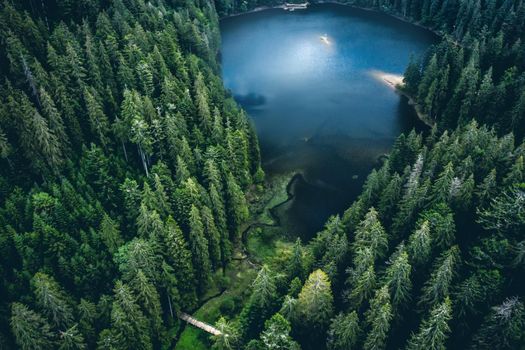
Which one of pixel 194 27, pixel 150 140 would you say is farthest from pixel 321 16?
pixel 150 140

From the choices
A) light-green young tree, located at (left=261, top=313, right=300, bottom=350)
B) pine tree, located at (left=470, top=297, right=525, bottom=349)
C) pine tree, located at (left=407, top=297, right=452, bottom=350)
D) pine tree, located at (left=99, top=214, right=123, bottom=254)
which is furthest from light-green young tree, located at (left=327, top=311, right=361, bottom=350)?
pine tree, located at (left=99, top=214, right=123, bottom=254)

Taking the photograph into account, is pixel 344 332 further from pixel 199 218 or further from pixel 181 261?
pixel 199 218

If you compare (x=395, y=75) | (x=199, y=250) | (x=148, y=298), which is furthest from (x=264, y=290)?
(x=395, y=75)

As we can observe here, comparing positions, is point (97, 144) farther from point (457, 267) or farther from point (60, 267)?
point (457, 267)

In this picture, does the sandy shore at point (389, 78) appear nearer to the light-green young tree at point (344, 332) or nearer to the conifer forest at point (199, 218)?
the conifer forest at point (199, 218)

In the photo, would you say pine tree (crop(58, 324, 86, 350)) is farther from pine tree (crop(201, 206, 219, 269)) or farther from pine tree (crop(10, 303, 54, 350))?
pine tree (crop(201, 206, 219, 269))

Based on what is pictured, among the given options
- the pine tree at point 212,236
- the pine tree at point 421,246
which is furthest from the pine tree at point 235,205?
the pine tree at point 421,246

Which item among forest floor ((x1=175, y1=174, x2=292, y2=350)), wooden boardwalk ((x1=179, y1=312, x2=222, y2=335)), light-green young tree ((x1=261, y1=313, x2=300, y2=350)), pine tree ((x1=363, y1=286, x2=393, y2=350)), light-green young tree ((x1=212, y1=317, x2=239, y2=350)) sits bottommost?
wooden boardwalk ((x1=179, y1=312, x2=222, y2=335))
